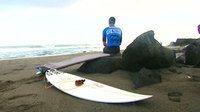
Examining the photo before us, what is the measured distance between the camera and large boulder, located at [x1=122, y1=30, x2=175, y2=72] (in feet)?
10.8

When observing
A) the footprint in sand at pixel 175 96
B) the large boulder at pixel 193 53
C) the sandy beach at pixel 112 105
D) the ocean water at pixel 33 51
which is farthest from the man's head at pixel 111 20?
the ocean water at pixel 33 51

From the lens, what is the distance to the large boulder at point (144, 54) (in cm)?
328

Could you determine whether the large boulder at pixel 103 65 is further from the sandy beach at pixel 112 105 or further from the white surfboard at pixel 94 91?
the white surfboard at pixel 94 91

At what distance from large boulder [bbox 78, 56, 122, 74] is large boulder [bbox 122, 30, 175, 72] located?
0.37m

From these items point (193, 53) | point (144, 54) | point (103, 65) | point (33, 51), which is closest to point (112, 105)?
point (144, 54)

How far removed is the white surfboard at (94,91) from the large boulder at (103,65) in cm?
88

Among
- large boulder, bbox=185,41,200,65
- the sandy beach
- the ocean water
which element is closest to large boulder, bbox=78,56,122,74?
the sandy beach

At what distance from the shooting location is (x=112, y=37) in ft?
15.2

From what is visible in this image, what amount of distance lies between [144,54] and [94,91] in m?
1.37

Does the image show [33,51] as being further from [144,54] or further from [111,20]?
[144,54]

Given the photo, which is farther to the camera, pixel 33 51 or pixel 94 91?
pixel 33 51

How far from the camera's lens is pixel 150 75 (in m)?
2.96

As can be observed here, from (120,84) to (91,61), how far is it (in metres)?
1.53

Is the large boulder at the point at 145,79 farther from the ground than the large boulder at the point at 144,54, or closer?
Answer: closer
